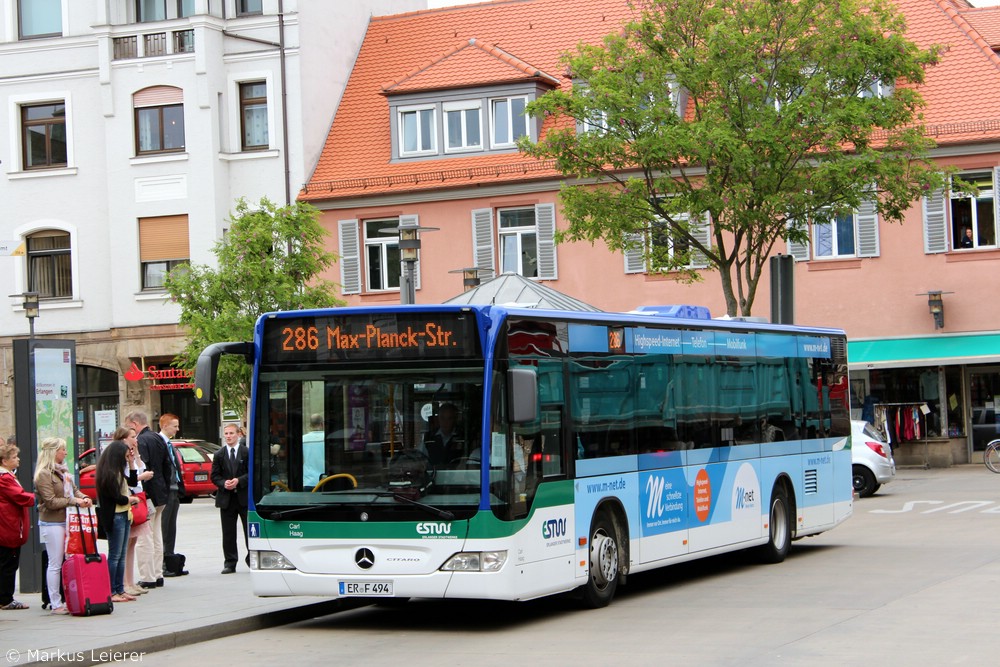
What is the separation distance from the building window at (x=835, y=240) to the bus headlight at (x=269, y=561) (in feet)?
80.3

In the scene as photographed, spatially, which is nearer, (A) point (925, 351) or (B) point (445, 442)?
(B) point (445, 442)

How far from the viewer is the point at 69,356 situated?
15.0 meters

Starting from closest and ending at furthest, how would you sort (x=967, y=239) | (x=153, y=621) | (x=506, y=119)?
(x=153, y=621) → (x=967, y=239) → (x=506, y=119)

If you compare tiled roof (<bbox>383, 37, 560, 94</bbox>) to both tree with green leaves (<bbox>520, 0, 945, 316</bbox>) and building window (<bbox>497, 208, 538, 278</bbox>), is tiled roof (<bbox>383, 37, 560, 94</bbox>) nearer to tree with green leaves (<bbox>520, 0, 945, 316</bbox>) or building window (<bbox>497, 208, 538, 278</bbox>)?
building window (<bbox>497, 208, 538, 278</bbox>)

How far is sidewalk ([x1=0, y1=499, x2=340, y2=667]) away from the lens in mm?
11039

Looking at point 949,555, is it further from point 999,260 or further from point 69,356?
point 999,260

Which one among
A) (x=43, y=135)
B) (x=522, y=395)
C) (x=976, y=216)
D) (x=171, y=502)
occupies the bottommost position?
(x=171, y=502)

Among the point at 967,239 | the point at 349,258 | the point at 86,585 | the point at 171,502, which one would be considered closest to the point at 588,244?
the point at 349,258

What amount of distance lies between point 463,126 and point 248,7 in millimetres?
6586

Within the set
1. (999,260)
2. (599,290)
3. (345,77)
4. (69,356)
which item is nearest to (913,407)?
(999,260)

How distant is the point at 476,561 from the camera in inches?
460

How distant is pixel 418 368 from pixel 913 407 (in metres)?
24.8

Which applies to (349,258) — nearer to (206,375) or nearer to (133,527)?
(133,527)

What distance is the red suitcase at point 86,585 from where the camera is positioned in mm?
13000
